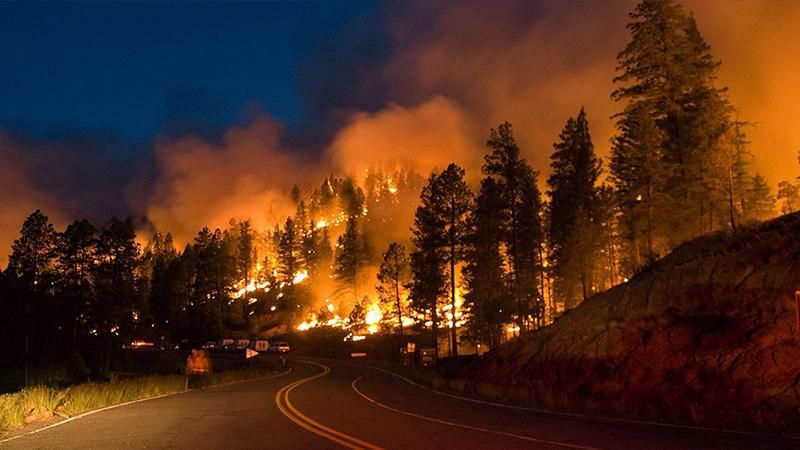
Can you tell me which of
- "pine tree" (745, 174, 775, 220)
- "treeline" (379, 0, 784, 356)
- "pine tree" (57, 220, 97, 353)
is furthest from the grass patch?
"pine tree" (745, 174, 775, 220)

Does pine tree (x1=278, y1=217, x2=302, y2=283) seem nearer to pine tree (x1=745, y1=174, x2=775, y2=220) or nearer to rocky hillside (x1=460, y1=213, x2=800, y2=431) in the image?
pine tree (x1=745, y1=174, x2=775, y2=220)

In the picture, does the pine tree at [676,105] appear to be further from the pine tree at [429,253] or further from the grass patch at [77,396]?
the grass patch at [77,396]

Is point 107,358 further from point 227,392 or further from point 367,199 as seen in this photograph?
point 367,199

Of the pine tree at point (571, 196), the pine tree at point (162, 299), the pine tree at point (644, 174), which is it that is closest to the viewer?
the pine tree at point (644, 174)

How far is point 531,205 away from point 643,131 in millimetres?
19872

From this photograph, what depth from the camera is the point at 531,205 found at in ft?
186

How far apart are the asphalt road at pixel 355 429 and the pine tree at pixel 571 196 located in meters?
35.4

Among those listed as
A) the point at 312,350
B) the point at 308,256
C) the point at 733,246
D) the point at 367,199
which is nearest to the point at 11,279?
the point at 312,350

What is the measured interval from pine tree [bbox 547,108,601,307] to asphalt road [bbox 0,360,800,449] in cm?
3542

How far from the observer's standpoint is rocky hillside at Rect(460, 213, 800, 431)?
53.0ft

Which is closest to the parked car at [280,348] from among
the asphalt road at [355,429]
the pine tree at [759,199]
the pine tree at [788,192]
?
the pine tree at [759,199]

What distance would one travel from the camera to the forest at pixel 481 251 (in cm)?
4003

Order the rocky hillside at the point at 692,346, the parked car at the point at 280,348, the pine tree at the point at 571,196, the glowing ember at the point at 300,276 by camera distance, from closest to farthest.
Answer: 1. the rocky hillside at the point at 692,346
2. the pine tree at the point at 571,196
3. the parked car at the point at 280,348
4. the glowing ember at the point at 300,276

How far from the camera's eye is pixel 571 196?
5728cm
